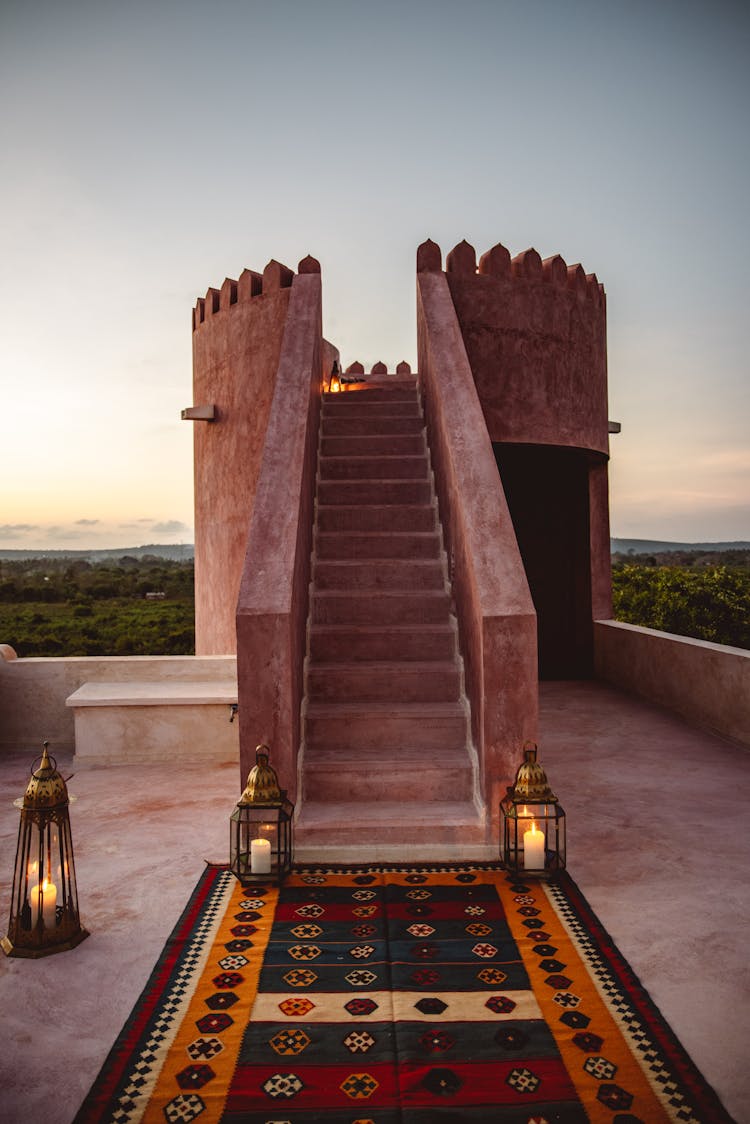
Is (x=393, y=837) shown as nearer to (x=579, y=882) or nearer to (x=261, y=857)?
(x=261, y=857)

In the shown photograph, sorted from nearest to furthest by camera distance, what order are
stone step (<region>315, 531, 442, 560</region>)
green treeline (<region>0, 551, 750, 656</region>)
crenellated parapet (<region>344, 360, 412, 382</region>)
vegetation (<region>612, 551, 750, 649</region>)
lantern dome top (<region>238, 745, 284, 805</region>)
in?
1. lantern dome top (<region>238, 745, 284, 805</region>)
2. stone step (<region>315, 531, 442, 560</region>)
3. crenellated parapet (<region>344, 360, 412, 382</region>)
4. vegetation (<region>612, 551, 750, 649</region>)
5. green treeline (<region>0, 551, 750, 656</region>)

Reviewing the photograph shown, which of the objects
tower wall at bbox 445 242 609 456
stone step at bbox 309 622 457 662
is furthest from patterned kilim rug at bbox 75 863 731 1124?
tower wall at bbox 445 242 609 456

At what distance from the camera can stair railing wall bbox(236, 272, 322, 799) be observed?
3.74 m

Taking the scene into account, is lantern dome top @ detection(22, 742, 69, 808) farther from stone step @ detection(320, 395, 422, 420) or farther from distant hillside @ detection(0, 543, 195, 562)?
distant hillside @ detection(0, 543, 195, 562)

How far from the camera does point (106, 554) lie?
3219cm

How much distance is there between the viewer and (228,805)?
465cm

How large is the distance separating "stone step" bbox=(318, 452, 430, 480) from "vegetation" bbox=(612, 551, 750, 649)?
17150mm

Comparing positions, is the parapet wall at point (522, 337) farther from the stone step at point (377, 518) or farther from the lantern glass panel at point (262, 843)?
the lantern glass panel at point (262, 843)

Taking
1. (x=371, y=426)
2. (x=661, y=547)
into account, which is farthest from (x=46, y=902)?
(x=661, y=547)

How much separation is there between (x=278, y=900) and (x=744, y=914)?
1983 mm

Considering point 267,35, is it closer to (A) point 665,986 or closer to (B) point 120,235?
(B) point 120,235

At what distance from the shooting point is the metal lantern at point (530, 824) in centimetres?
341

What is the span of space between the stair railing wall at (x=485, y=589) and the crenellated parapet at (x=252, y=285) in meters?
2.58

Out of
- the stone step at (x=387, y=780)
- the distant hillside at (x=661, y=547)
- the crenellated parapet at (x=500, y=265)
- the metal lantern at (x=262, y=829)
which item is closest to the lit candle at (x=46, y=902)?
the metal lantern at (x=262, y=829)
